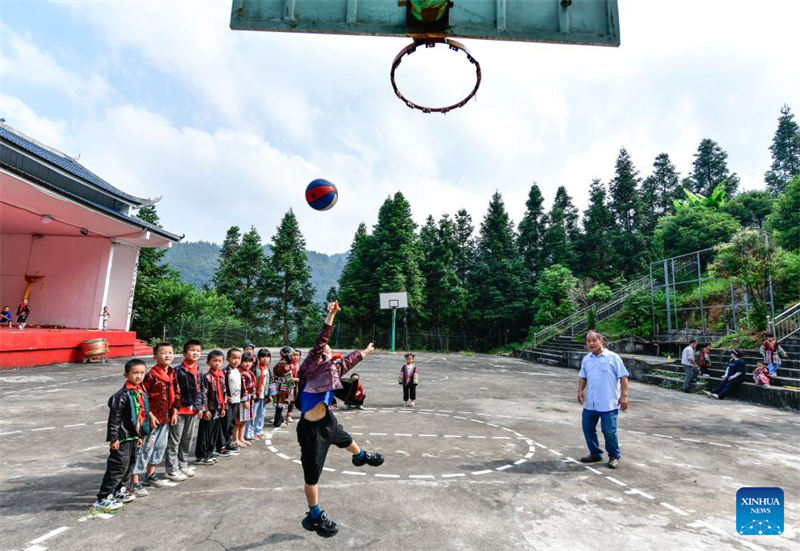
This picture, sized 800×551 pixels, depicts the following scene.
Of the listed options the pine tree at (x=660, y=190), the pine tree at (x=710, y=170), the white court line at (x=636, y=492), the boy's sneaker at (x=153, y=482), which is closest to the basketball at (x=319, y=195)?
the boy's sneaker at (x=153, y=482)

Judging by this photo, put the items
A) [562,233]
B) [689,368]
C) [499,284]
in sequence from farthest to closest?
1. [562,233]
2. [499,284]
3. [689,368]

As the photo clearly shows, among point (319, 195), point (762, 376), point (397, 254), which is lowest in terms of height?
point (762, 376)

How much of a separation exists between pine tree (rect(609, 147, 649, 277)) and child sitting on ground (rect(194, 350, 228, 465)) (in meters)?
50.4

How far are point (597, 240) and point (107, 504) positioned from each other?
178ft

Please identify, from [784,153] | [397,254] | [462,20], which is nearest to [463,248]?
[397,254]

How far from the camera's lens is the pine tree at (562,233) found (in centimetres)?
4847

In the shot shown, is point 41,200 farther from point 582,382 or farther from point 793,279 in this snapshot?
point 793,279

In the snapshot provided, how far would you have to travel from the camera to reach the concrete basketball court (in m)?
3.86

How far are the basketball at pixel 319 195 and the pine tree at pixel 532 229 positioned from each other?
4607 centimetres

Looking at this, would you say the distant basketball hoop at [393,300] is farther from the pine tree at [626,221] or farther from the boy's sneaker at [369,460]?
the boy's sneaker at [369,460]

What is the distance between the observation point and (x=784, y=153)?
6856 centimetres

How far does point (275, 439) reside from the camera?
7312 mm

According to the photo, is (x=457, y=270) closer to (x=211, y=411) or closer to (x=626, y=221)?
(x=626, y=221)

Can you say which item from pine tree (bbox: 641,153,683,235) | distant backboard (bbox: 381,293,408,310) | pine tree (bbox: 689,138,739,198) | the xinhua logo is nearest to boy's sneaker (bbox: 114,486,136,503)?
the xinhua logo
